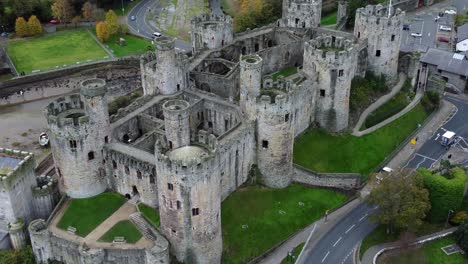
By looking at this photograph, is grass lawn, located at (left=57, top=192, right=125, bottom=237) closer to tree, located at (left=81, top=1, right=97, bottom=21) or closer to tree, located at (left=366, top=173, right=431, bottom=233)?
tree, located at (left=366, top=173, right=431, bottom=233)

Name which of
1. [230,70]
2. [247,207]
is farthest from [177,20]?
[247,207]

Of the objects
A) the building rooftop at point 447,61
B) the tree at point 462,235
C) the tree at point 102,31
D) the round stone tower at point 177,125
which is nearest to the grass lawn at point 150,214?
the round stone tower at point 177,125

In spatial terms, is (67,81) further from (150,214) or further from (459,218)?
(459,218)

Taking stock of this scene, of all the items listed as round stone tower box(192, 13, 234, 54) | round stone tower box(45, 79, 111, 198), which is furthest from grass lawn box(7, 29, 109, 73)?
round stone tower box(45, 79, 111, 198)

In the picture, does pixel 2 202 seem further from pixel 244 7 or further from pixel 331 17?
pixel 331 17

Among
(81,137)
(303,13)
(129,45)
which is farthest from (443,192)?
(129,45)

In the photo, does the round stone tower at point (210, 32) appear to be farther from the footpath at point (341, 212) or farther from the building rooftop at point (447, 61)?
the building rooftop at point (447, 61)
